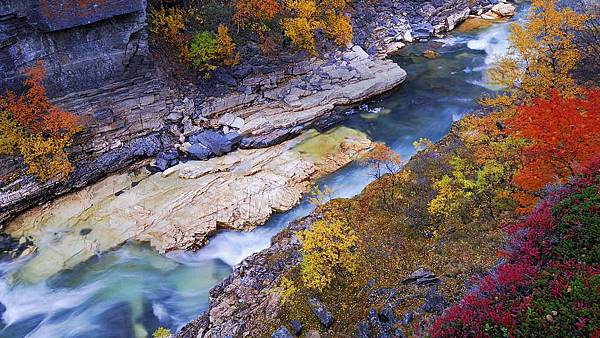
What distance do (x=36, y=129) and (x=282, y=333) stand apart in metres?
16.5

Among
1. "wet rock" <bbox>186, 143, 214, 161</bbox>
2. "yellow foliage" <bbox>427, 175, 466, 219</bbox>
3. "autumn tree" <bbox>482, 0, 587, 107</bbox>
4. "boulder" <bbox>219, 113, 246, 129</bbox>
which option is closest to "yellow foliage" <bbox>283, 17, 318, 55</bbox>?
"boulder" <bbox>219, 113, 246, 129</bbox>

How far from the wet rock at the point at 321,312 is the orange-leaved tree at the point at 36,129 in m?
14.4

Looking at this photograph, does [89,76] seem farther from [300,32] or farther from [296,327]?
[296,327]

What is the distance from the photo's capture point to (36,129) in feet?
69.0

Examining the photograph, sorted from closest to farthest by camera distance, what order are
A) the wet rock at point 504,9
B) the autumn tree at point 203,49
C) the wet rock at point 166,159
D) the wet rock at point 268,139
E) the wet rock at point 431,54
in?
1. the wet rock at point 166,159
2. the wet rock at point 268,139
3. the autumn tree at point 203,49
4. the wet rock at point 431,54
5. the wet rock at point 504,9

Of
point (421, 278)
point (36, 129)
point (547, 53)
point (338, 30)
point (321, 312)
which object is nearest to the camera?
point (421, 278)

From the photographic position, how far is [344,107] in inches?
1037

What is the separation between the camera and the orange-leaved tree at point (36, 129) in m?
20.2

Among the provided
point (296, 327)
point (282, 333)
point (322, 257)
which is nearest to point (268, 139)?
point (322, 257)

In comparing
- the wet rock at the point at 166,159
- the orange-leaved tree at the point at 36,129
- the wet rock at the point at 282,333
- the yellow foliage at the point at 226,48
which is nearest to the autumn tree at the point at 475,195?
the wet rock at the point at 282,333

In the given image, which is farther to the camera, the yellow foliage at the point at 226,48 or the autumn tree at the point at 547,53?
the yellow foliage at the point at 226,48

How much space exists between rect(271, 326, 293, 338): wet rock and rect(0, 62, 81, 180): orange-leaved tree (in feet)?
46.5

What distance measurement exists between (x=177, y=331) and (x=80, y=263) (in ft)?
19.8

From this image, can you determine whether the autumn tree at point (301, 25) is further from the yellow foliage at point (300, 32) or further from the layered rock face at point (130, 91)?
the layered rock face at point (130, 91)
